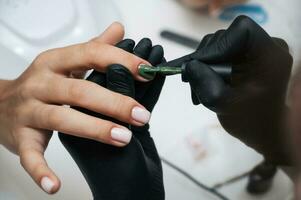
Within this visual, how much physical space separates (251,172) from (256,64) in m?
0.37

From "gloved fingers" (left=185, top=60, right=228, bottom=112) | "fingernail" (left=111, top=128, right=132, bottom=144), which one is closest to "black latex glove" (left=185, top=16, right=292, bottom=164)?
"gloved fingers" (left=185, top=60, right=228, bottom=112)

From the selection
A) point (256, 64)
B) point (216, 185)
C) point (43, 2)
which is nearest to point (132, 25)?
point (43, 2)

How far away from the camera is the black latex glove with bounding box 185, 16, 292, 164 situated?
53 centimetres

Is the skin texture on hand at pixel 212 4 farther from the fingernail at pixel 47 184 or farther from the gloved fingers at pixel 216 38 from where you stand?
the fingernail at pixel 47 184

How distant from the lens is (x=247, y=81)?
0.59 m

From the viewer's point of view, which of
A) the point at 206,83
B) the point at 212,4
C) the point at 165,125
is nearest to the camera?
the point at 206,83

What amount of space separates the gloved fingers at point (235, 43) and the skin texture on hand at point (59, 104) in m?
0.09

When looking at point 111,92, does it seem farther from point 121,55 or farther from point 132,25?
point 132,25

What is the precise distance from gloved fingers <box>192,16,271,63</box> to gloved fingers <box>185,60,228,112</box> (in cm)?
2

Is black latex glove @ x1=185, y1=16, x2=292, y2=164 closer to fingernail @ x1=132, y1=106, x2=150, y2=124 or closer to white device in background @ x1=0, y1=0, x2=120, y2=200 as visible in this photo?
fingernail @ x1=132, y1=106, x2=150, y2=124

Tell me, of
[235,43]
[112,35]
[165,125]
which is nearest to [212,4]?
[165,125]

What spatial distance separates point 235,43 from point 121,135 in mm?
184

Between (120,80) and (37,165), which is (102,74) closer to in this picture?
(120,80)

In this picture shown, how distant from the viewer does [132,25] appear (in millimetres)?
1087
